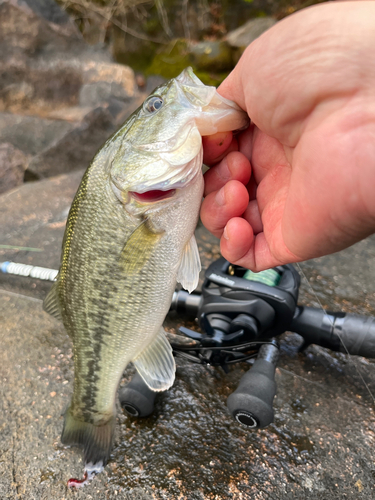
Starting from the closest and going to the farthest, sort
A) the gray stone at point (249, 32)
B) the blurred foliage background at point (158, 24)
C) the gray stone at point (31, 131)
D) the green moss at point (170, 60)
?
the gray stone at point (31, 131), the gray stone at point (249, 32), the green moss at point (170, 60), the blurred foliage background at point (158, 24)

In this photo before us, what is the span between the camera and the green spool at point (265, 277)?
6.50 feet

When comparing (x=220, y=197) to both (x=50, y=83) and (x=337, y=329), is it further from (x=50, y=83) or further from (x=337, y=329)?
(x=50, y=83)

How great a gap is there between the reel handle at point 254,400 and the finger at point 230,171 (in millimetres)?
946

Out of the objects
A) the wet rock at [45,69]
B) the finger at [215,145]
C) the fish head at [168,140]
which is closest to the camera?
the fish head at [168,140]

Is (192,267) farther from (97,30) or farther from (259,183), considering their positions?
(97,30)

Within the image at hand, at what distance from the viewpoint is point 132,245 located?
1459mm

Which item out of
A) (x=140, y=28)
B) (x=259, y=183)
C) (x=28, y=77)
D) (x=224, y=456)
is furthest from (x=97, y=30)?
(x=224, y=456)

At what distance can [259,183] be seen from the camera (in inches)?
70.8

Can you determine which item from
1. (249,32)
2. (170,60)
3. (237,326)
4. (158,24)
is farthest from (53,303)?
(158,24)

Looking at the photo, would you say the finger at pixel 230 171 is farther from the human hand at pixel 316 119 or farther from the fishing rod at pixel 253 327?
the fishing rod at pixel 253 327

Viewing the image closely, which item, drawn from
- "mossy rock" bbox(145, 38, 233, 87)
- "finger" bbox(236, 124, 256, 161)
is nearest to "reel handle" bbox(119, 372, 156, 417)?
"finger" bbox(236, 124, 256, 161)

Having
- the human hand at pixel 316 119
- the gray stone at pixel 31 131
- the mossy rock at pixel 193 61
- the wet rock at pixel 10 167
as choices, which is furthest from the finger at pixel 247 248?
the mossy rock at pixel 193 61

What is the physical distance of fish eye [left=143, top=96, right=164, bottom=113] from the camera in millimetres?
1463

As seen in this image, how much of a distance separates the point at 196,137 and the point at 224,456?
158cm
